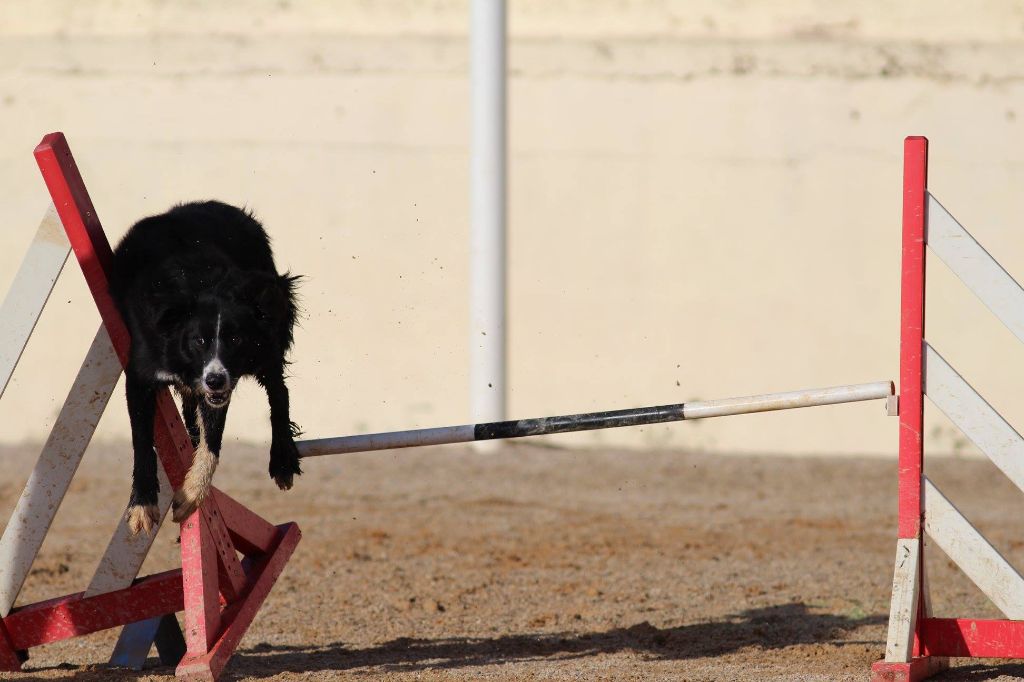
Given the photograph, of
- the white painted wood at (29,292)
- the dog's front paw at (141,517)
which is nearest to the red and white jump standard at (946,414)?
the dog's front paw at (141,517)

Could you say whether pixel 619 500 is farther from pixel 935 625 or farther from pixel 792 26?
pixel 935 625

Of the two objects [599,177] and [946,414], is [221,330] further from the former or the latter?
[599,177]

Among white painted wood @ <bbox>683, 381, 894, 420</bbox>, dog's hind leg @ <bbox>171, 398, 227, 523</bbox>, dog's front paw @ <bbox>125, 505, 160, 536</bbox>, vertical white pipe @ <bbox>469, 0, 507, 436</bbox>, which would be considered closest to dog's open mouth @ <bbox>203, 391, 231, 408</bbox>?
dog's hind leg @ <bbox>171, 398, 227, 523</bbox>

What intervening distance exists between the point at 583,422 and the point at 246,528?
4.17 feet

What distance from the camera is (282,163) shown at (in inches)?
454

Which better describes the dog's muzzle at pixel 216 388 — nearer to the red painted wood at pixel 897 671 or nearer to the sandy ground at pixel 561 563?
the sandy ground at pixel 561 563

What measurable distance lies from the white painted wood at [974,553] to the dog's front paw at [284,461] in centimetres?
222

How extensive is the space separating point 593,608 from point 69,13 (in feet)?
25.4

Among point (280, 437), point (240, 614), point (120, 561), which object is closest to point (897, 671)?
point (240, 614)

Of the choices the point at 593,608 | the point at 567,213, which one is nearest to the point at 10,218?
the point at 567,213

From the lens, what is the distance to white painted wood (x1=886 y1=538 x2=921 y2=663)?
15.0 ft

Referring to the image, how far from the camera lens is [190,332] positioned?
15.6ft

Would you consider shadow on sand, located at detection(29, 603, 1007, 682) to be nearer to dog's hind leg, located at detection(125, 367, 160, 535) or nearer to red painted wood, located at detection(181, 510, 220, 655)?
red painted wood, located at detection(181, 510, 220, 655)

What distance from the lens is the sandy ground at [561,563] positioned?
18.0 ft
